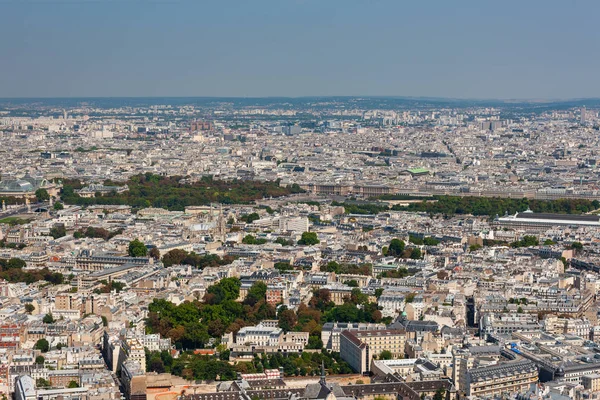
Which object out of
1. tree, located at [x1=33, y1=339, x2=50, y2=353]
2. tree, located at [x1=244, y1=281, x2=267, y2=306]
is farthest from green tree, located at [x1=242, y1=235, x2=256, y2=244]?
tree, located at [x1=33, y1=339, x2=50, y2=353]

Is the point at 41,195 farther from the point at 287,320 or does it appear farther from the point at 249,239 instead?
the point at 287,320

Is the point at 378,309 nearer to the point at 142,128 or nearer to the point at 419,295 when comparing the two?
the point at 419,295

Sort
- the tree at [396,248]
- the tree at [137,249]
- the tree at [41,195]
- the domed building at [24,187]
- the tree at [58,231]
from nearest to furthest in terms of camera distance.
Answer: the tree at [137,249], the tree at [396,248], the tree at [58,231], the tree at [41,195], the domed building at [24,187]

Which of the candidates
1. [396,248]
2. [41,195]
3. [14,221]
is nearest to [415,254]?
[396,248]

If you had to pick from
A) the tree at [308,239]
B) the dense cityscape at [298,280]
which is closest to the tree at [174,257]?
the dense cityscape at [298,280]

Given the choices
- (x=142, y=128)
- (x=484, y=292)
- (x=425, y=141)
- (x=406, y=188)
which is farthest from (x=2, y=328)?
(x=142, y=128)

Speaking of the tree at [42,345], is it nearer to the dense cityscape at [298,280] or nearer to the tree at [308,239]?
the dense cityscape at [298,280]
